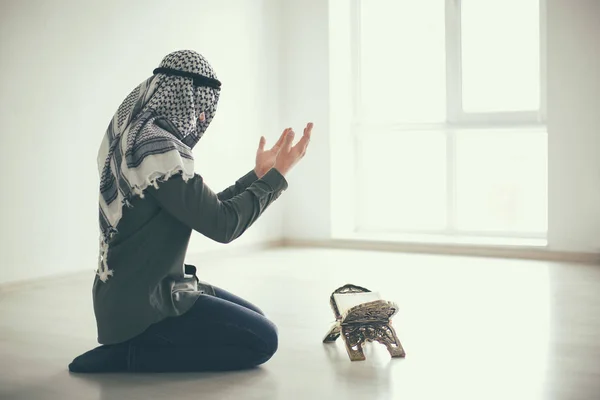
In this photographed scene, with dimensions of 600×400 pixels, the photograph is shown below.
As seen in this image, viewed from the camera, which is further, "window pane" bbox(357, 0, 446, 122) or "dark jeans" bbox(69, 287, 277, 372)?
"window pane" bbox(357, 0, 446, 122)

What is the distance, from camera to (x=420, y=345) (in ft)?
9.81

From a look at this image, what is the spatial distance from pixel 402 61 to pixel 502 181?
4.23 ft

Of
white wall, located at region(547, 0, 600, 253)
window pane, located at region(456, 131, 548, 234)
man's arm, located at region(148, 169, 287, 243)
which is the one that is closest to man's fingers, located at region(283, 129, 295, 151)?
man's arm, located at region(148, 169, 287, 243)

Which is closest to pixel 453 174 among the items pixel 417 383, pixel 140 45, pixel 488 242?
pixel 488 242

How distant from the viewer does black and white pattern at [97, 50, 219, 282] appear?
92.7 inches

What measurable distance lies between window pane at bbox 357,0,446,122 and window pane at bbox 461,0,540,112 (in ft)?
0.77

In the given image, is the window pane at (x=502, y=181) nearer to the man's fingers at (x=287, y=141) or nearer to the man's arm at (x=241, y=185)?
the man's arm at (x=241, y=185)

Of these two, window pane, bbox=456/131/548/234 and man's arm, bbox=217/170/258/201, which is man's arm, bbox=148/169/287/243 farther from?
window pane, bbox=456/131/548/234

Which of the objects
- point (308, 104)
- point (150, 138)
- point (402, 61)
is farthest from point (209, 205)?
point (402, 61)

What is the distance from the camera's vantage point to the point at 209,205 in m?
2.38

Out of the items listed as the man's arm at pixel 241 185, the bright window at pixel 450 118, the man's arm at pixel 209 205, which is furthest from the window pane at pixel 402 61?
the man's arm at pixel 209 205

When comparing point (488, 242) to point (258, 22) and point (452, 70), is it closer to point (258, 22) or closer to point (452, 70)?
point (452, 70)

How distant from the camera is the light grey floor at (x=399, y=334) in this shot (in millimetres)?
2424

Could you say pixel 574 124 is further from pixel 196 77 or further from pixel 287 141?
pixel 196 77
